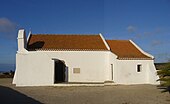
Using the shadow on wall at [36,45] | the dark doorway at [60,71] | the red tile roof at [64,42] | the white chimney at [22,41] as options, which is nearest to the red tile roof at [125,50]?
the red tile roof at [64,42]

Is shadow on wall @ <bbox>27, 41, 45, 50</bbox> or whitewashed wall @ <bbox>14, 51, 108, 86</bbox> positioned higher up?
shadow on wall @ <bbox>27, 41, 45, 50</bbox>

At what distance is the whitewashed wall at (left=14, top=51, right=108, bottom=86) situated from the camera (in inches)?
1084

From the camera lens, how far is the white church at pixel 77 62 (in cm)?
2764

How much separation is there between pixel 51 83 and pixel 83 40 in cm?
776

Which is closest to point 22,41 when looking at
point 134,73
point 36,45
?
point 36,45

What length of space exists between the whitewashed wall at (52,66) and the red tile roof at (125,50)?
1.79 metres

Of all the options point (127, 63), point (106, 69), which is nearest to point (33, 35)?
point (106, 69)

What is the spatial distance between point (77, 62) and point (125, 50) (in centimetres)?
577

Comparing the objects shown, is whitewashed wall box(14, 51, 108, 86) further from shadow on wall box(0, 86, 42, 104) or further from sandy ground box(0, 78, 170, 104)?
shadow on wall box(0, 86, 42, 104)

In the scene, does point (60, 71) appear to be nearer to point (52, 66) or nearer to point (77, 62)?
point (77, 62)

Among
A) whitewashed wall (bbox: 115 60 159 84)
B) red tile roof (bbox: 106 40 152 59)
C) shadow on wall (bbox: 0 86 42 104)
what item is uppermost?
red tile roof (bbox: 106 40 152 59)

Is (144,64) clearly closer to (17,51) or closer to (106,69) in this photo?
(106,69)

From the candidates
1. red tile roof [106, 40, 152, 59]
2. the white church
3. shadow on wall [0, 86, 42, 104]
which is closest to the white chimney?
the white church

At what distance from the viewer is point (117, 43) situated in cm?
3406
